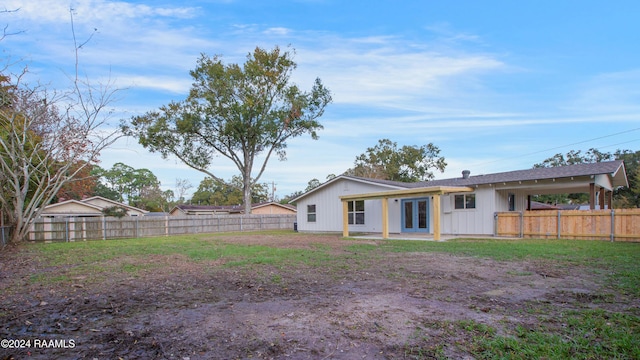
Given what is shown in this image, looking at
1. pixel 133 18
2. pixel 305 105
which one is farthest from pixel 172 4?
pixel 305 105

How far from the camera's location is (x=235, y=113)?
27.6 m

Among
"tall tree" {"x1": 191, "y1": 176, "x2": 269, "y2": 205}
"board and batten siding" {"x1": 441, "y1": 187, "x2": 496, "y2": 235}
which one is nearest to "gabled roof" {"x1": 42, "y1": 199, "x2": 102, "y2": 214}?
"tall tree" {"x1": 191, "y1": 176, "x2": 269, "y2": 205}

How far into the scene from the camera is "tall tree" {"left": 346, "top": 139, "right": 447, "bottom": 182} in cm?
3791

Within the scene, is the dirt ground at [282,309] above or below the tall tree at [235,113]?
below

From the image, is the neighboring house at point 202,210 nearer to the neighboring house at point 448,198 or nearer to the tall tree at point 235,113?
the tall tree at point 235,113

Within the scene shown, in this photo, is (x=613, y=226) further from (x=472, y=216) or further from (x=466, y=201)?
(x=466, y=201)

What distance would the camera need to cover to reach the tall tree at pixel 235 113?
27.4 meters

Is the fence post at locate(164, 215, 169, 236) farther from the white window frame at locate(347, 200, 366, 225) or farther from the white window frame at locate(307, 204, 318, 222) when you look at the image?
the white window frame at locate(347, 200, 366, 225)

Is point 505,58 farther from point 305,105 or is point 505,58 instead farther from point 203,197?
point 203,197

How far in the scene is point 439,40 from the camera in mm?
13367

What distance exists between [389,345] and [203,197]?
59381 millimetres

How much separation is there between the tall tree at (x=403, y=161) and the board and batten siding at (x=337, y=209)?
16.7 m

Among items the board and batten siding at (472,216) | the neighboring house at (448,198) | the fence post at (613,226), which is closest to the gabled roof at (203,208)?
the neighboring house at (448,198)

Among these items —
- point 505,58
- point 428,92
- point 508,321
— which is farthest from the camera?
point 428,92
